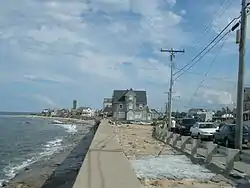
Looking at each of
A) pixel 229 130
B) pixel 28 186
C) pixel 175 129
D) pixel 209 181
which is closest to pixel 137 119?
pixel 175 129

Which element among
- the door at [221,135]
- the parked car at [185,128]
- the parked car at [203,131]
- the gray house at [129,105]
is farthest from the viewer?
the gray house at [129,105]

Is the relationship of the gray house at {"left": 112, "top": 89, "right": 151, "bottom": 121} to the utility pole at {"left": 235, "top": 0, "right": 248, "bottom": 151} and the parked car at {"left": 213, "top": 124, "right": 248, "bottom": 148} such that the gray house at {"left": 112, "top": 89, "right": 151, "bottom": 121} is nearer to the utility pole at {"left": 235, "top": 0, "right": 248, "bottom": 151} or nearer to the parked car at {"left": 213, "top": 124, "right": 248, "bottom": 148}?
the parked car at {"left": 213, "top": 124, "right": 248, "bottom": 148}

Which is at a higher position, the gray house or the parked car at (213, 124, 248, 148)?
the gray house

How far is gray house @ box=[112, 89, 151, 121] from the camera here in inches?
4596

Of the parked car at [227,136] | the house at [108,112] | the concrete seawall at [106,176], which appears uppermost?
the house at [108,112]

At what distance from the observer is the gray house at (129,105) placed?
4596 inches

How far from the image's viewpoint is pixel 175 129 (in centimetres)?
4856

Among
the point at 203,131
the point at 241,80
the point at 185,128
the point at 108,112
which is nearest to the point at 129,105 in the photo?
the point at 108,112

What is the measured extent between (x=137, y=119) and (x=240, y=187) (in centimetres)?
10682

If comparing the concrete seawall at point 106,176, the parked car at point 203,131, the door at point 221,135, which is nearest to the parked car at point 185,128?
the parked car at point 203,131

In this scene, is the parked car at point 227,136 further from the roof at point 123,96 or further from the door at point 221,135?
the roof at point 123,96

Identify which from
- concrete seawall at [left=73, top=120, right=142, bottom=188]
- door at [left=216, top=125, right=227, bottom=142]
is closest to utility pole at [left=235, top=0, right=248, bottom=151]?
concrete seawall at [left=73, top=120, right=142, bottom=188]

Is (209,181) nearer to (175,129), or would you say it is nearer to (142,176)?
(142,176)

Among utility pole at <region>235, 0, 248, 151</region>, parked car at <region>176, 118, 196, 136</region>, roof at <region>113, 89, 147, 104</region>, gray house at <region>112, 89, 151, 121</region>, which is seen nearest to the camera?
utility pole at <region>235, 0, 248, 151</region>
